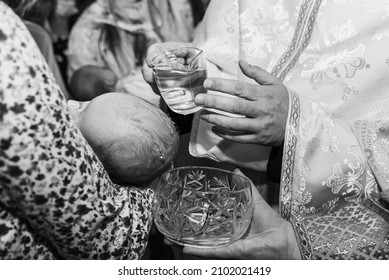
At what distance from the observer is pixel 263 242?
105 centimetres

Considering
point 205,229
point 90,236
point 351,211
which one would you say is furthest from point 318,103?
point 90,236

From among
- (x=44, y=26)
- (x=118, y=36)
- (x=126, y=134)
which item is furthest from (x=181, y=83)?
(x=44, y=26)

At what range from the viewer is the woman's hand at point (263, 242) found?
100 centimetres

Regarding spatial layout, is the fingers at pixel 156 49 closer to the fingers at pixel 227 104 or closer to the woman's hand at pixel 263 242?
the fingers at pixel 227 104

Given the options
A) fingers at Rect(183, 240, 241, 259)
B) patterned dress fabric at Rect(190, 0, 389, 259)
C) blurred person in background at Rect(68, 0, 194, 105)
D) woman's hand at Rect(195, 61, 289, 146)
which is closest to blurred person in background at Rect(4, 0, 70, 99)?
blurred person in background at Rect(68, 0, 194, 105)

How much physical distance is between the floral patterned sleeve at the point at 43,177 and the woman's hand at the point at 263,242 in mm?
204

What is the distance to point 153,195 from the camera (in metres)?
1.05

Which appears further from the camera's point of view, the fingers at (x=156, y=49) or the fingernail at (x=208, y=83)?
the fingers at (x=156, y=49)

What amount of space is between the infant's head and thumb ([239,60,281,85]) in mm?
220

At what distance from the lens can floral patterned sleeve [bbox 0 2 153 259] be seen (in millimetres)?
679

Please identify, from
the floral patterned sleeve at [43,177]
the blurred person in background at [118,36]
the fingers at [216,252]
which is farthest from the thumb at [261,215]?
the blurred person in background at [118,36]

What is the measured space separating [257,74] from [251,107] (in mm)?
106

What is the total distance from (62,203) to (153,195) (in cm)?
32

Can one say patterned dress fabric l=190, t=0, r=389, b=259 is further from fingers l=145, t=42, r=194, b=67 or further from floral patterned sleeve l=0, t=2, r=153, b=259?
floral patterned sleeve l=0, t=2, r=153, b=259
